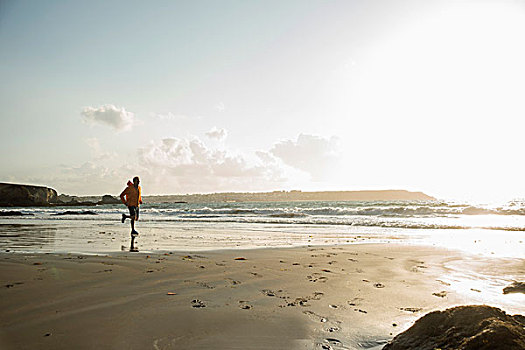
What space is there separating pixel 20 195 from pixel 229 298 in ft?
203

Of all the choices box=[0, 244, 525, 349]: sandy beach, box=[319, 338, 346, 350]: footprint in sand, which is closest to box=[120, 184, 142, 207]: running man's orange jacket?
box=[0, 244, 525, 349]: sandy beach

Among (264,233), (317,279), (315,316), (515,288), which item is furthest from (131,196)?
(515,288)

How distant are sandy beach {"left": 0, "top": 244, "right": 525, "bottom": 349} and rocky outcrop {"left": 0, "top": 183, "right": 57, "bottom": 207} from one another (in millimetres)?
57023

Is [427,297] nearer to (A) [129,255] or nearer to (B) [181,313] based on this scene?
(B) [181,313]

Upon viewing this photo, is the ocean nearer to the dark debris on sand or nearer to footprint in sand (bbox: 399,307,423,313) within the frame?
the dark debris on sand

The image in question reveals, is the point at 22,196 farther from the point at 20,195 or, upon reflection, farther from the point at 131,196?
the point at 131,196

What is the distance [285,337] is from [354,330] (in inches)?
24.2

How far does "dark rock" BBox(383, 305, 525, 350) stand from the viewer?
1.85m

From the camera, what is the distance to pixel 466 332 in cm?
201

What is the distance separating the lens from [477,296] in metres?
3.98

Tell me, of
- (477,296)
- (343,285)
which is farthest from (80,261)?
(477,296)

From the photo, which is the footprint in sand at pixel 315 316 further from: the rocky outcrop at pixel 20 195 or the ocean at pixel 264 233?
the rocky outcrop at pixel 20 195

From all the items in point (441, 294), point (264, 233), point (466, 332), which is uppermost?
point (466, 332)

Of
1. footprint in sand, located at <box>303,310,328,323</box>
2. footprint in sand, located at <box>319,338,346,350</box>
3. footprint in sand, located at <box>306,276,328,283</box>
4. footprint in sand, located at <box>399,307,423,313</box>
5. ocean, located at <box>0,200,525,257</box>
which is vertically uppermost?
footprint in sand, located at <box>319,338,346,350</box>
